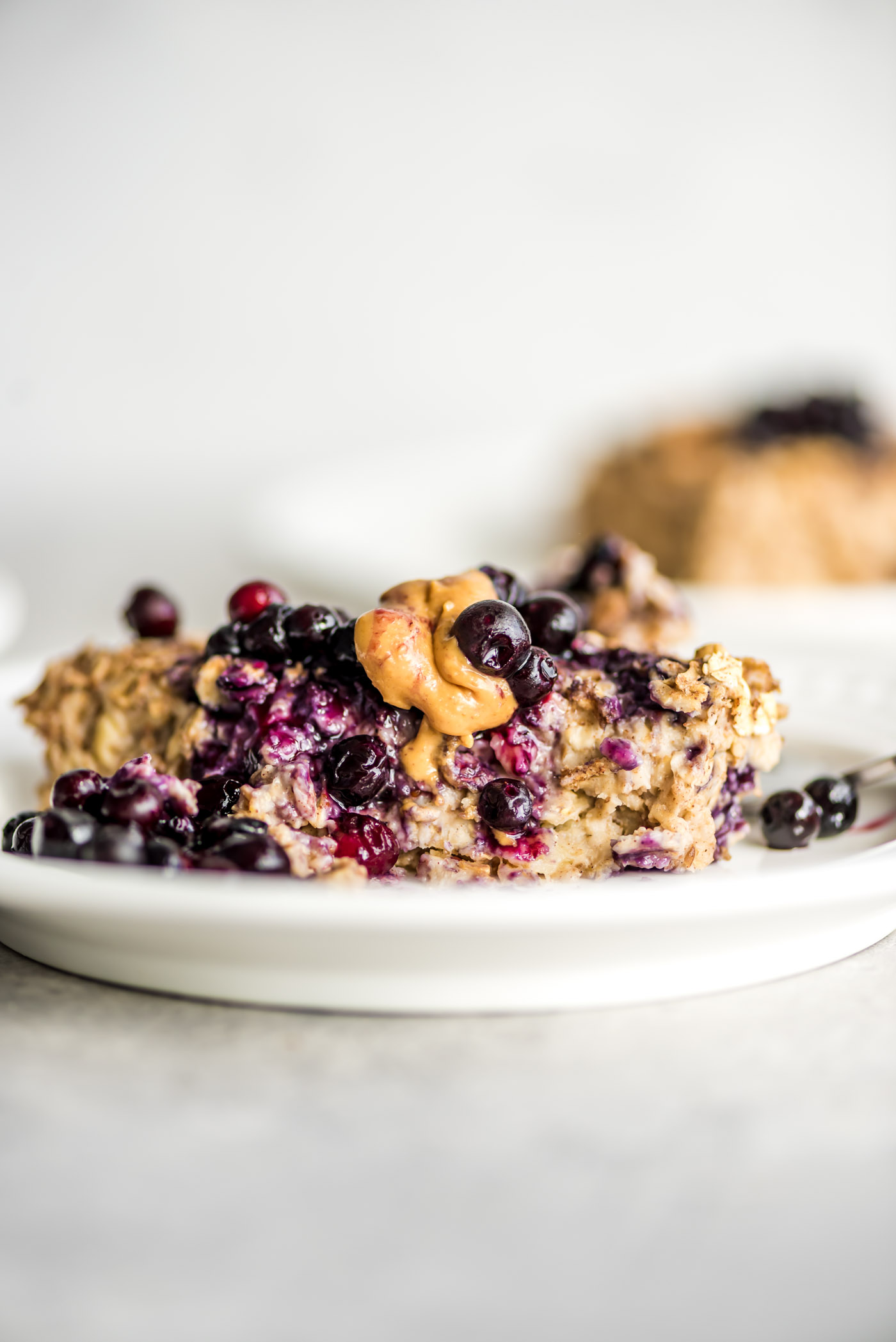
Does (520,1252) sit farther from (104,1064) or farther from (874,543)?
(874,543)

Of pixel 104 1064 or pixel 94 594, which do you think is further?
pixel 94 594

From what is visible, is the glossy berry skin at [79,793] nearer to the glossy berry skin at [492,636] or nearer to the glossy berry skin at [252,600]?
the glossy berry skin at [252,600]

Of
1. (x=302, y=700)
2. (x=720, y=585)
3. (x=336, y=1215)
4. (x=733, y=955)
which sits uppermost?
(x=720, y=585)

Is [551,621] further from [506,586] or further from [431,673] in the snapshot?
[431,673]

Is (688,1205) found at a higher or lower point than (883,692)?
lower

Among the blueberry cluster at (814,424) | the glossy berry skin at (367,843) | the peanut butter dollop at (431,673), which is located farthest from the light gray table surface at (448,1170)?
the blueberry cluster at (814,424)

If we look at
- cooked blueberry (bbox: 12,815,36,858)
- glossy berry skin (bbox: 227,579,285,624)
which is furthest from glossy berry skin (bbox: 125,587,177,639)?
cooked blueberry (bbox: 12,815,36,858)

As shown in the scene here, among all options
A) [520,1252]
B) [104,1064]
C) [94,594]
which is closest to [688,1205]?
[520,1252]

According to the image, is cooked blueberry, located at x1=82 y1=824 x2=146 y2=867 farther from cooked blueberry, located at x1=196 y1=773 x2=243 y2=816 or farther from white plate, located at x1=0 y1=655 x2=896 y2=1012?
cooked blueberry, located at x1=196 y1=773 x2=243 y2=816
